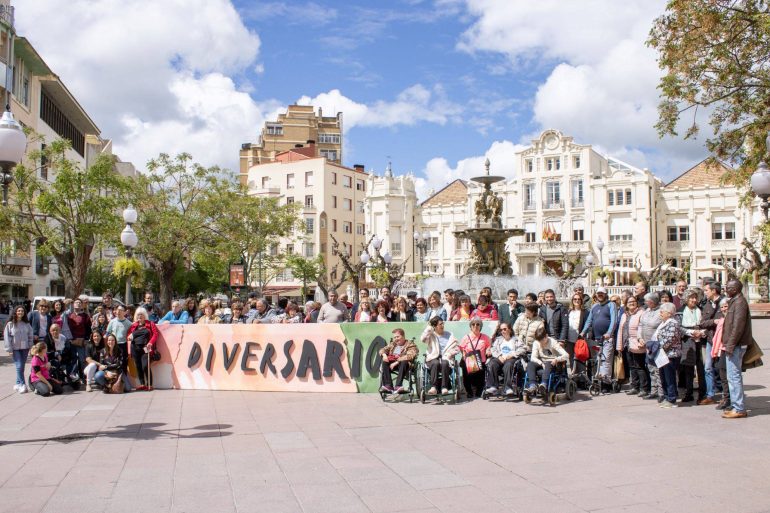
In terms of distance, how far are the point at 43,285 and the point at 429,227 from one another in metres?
41.4

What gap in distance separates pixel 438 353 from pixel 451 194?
74.2 meters

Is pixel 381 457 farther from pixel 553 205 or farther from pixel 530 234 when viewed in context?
pixel 530 234

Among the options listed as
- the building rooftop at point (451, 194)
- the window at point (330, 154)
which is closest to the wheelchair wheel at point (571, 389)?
the building rooftop at point (451, 194)

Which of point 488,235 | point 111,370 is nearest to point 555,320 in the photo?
point 111,370

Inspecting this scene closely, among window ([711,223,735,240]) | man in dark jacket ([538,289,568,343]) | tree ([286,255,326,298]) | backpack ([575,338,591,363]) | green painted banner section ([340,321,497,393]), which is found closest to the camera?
backpack ([575,338,591,363])

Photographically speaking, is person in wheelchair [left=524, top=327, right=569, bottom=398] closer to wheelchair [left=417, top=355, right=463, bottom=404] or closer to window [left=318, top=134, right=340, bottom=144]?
wheelchair [left=417, top=355, right=463, bottom=404]

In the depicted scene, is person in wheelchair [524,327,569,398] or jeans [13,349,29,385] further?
jeans [13,349,29,385]

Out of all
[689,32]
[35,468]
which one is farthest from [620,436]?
[689,32]

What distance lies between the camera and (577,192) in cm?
6812

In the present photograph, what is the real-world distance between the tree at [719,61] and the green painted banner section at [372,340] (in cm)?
886

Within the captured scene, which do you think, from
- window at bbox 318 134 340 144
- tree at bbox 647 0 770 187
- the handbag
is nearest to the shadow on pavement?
the handbag

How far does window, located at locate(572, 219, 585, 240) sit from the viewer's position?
222 ft

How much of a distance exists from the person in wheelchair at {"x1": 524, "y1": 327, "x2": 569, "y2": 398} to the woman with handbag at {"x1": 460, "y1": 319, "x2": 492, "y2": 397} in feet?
2.77

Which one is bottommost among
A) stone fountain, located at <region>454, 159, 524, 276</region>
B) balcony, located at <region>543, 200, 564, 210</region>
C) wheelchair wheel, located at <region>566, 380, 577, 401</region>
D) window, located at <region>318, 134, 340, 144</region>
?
wheelchair wheel, located at <region>566, 380, 577, 401</region>
